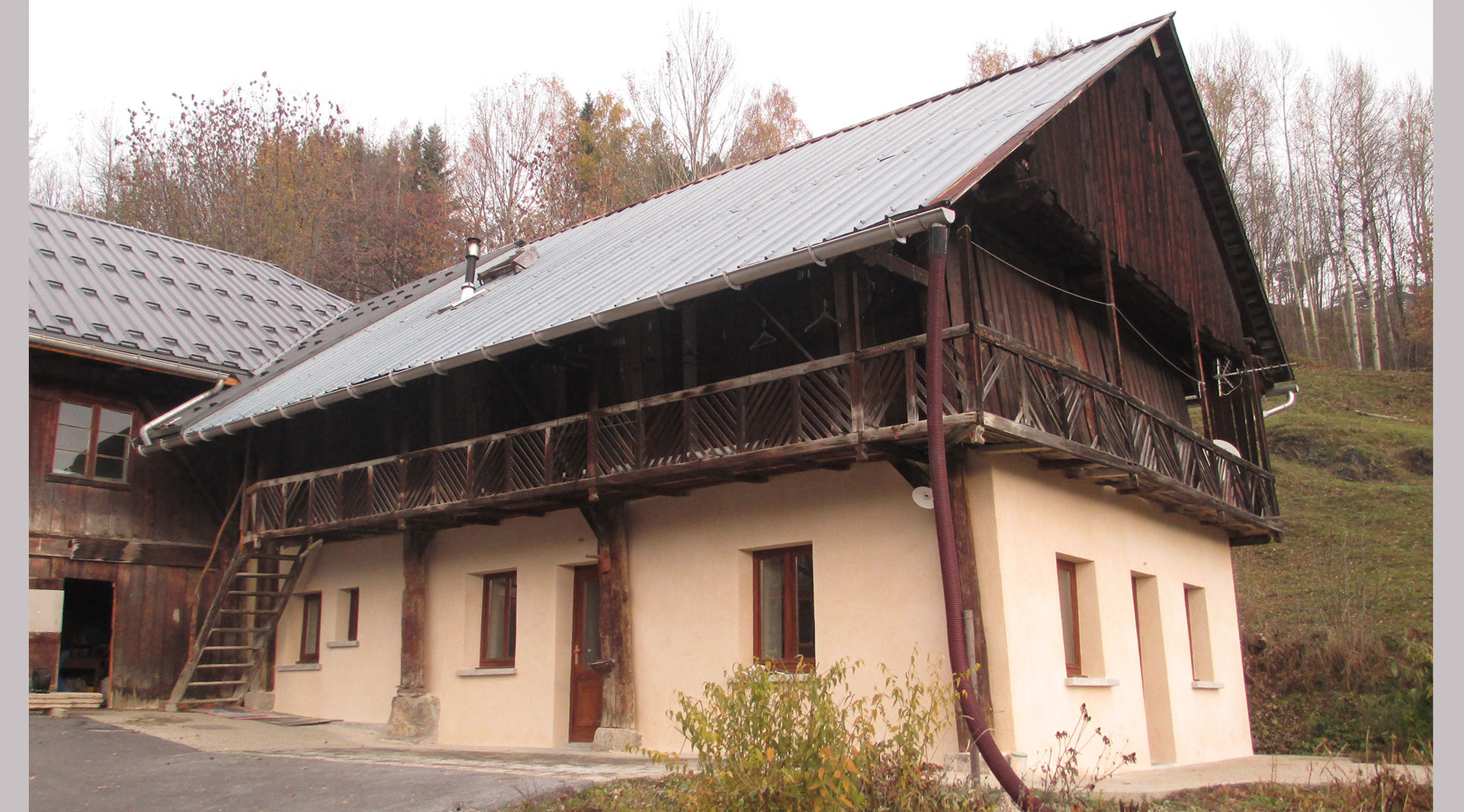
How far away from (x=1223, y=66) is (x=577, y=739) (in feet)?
114

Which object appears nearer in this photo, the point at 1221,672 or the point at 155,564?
the point at 1221,672

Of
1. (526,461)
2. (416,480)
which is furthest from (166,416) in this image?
(526,461)

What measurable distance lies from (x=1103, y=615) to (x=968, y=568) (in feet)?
8.82

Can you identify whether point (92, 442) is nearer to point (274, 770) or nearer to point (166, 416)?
point (166, 416)

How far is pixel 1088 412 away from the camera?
1130 cm

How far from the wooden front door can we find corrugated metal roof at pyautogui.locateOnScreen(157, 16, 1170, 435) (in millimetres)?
3304

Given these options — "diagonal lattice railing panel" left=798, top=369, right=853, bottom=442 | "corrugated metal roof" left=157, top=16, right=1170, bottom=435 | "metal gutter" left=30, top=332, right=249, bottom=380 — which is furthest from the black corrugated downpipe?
"metal gutter" left=30, top=332, right=249, bottom=380

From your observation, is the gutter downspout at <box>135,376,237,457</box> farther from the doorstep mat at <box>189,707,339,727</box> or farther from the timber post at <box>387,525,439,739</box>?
the timber post at <box>387,525,439,739</box>

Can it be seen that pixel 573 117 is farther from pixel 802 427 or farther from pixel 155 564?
pixel 802 427

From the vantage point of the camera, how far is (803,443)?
33.2 ft

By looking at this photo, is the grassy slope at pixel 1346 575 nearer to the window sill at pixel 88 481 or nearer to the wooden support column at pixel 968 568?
the wooden support column at pixel 968 568

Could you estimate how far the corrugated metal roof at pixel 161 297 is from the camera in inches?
667

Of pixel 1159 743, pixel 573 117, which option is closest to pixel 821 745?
pixel 1159 743

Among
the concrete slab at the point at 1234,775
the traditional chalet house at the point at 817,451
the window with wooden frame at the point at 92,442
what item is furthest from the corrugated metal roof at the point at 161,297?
the concrete slab at the point at 1234,775
